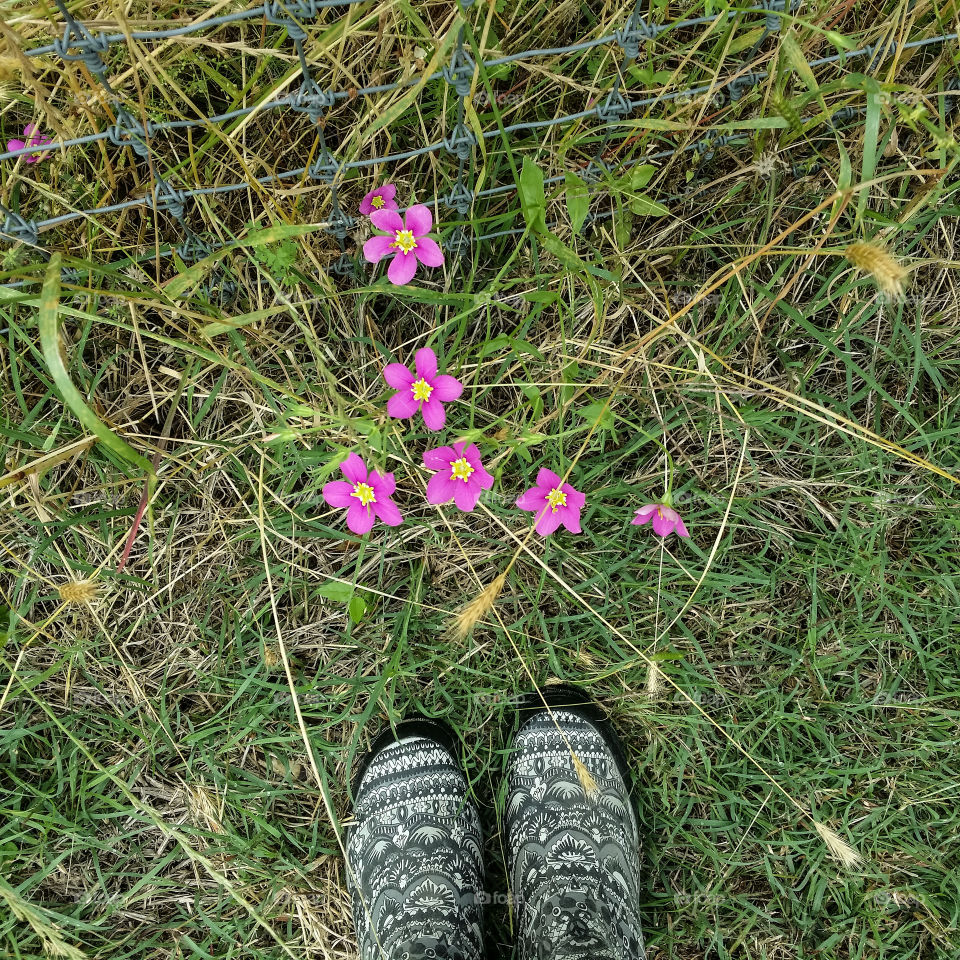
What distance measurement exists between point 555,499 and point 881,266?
66cm

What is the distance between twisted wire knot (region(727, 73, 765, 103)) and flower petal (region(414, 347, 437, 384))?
780 mm

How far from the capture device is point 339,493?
4.45 feet

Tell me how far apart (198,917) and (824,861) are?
141cm

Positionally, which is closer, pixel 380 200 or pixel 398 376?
pixel 398 376

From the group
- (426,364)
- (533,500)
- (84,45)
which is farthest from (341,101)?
(533,500)

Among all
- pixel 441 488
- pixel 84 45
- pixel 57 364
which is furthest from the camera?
pixel 441 488

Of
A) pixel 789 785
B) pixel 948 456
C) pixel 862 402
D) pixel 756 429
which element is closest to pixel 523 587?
pixel 756 429

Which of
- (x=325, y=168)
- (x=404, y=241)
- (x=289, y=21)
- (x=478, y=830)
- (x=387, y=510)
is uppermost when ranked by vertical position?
(x=289, y=21)

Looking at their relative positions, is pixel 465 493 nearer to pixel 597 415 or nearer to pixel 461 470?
pixel 461 470

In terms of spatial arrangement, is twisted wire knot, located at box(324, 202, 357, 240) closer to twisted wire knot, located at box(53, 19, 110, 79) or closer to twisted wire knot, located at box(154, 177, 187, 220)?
twisted wire knot, located at box(154, 177, 187, 220)

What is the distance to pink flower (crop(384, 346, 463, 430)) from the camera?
130 centimetres

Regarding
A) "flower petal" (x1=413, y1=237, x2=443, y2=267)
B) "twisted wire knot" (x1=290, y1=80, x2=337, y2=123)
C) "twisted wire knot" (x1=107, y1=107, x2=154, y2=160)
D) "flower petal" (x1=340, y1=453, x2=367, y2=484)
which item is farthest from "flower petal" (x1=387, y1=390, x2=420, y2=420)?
"twisted wire knot" (x1=107, y1=107, x2=154, y2=160)

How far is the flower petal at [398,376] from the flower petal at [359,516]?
8.8 inches

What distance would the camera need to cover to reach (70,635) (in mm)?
1715
